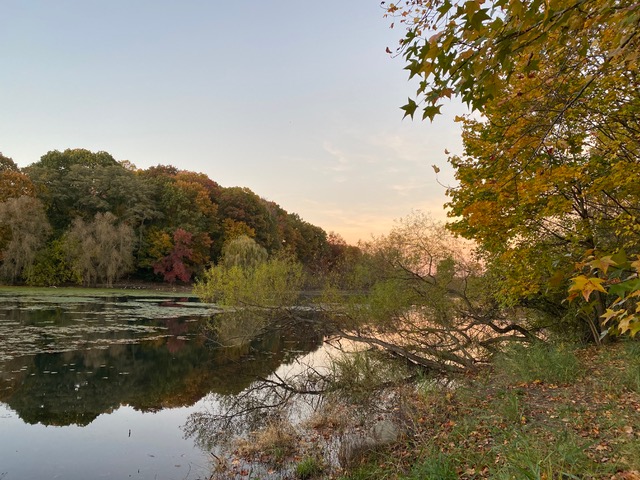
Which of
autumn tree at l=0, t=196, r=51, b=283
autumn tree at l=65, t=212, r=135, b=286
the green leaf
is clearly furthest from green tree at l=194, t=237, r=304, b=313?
autumn tree at l=0, t=196, r=51, b=283

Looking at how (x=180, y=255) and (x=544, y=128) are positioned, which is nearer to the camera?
(x=544, y=128)

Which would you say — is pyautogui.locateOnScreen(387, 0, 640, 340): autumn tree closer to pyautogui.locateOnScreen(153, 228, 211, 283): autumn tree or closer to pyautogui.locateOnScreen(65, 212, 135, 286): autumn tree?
pyautogui.locateOnScreen(65, 212, 135, 286): autumn tree

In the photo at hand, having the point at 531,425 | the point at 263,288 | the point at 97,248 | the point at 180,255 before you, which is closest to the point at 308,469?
the point at 531,425

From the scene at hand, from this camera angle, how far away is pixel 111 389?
1196cm

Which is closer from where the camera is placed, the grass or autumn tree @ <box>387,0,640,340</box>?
autumn tree @ <box>387,0,640,340</box>

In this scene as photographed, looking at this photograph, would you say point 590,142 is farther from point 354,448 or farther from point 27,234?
point 27,234

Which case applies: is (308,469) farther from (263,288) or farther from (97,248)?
(97,248)

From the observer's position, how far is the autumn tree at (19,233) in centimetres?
3962

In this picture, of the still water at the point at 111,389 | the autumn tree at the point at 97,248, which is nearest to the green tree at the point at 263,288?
the still water at the point at 111,389

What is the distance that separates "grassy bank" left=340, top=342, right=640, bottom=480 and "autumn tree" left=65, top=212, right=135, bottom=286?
131ft

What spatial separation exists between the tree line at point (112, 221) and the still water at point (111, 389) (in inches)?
839

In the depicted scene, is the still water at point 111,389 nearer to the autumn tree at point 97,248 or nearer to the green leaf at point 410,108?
the green leaf at point 410,108

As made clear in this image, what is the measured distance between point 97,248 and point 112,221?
5086 mm

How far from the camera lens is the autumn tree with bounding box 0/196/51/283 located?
3962 cm
